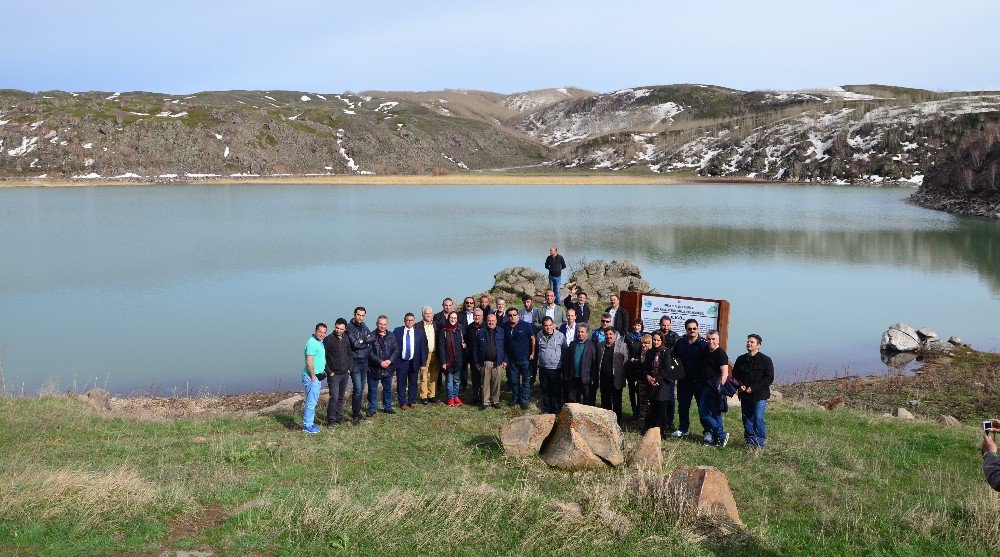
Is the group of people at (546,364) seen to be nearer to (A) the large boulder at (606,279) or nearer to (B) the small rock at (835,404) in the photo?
(B) the small rock at (835,404)

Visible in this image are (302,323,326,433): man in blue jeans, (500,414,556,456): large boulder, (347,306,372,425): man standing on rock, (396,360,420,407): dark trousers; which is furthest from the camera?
(396,360,420,407): dark trousers

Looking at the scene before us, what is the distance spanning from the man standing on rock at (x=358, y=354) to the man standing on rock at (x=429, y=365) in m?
1.25

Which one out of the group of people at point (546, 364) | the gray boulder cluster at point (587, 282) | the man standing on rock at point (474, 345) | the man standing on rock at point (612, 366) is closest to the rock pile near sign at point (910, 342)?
the gray boulder cluster at point (587, 282)

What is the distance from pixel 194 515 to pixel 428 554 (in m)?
2.33

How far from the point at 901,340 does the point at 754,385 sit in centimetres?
1196

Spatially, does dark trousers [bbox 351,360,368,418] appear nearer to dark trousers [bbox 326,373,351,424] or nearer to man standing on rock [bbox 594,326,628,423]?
dark trousers [bbox 326,373,351,424]

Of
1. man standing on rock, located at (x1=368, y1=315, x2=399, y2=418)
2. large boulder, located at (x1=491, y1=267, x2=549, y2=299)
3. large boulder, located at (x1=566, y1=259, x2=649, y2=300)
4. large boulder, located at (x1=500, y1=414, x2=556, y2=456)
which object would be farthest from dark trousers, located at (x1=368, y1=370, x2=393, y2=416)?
large boulder, located at (x1=566, y1=259, x2=649, y2=300)

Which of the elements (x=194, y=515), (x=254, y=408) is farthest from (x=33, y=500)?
(x=254, y=408)

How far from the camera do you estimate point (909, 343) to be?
1897 cm

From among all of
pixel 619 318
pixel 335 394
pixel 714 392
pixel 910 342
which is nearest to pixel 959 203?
pixel 910 342

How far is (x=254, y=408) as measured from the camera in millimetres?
13523

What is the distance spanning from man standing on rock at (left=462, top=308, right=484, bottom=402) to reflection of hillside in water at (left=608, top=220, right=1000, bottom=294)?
22.7m

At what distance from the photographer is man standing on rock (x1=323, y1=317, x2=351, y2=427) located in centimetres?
1080

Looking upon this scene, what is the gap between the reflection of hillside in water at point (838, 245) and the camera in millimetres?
34750
